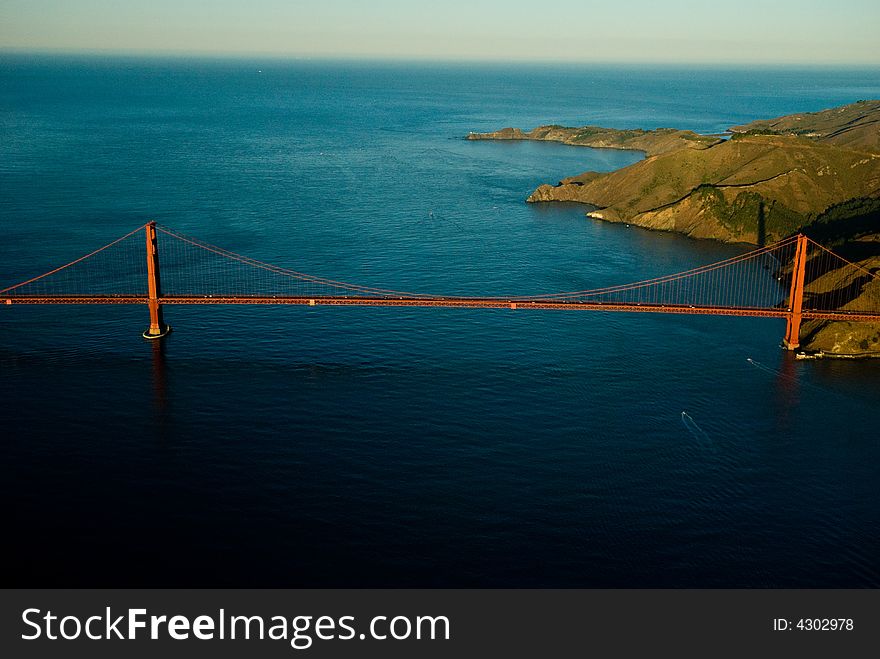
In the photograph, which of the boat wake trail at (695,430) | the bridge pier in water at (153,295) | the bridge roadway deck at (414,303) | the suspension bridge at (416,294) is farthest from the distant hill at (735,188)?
the bridge pier in water at (153,295)

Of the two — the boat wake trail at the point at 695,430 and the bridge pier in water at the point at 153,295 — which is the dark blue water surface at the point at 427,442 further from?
the bridge pier in water at the point at 153,295

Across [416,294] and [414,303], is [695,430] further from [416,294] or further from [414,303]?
[416,294]

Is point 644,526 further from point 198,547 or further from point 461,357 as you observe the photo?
point 461,357

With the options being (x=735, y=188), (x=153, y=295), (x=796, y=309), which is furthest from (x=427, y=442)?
(x=735, y=188)

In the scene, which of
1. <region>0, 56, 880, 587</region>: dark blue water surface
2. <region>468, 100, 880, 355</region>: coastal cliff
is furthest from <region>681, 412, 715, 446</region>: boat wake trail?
<region>468, 100, 880, 355</region>: coastal cliff
